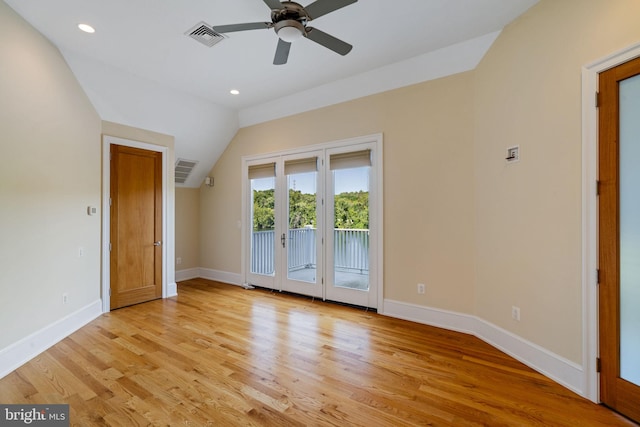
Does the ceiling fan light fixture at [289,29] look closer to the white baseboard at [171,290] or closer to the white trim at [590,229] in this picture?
the white trim at [590,229]

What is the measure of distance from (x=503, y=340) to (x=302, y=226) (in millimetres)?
2999

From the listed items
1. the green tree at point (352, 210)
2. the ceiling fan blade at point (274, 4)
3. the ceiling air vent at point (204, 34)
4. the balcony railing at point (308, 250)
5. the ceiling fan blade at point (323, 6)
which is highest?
the ceiling air vent at point (204, 34)

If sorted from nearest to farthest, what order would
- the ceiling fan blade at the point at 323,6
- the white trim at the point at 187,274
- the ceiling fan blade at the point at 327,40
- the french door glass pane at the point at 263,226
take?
the ceiling fan blade at the point at 323,6 → the ceiling fan blade at the point at 327,40 → the french door glass pane at the point at 263,226 → the white trim at the point at 187,274

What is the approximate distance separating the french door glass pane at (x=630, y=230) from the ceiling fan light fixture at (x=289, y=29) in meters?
2.36

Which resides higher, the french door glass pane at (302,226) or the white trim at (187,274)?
the french door glass pane at (302,226)

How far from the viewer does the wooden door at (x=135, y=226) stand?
405 cm

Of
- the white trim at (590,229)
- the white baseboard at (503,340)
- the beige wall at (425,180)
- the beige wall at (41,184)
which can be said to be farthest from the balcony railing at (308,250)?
the beige wall at (41,184)

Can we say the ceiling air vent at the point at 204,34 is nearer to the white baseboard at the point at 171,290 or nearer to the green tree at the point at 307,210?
the green tree at the point at 307,210

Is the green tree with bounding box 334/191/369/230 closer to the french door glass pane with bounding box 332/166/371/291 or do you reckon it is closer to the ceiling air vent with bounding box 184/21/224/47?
the french door glass pane with bounding box 332/166/371/291

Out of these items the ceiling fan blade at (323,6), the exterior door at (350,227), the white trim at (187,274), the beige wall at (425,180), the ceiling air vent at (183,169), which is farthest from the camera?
the white trim at (187,274)

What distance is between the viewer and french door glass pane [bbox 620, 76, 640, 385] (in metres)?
1.89

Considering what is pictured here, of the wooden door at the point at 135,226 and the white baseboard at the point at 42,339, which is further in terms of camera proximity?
the wooden door at the point at 135,226

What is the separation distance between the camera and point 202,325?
3516 mm

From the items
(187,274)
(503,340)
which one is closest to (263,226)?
(187,274)
